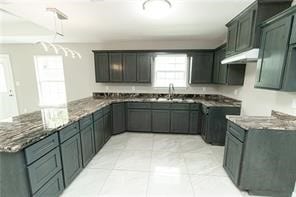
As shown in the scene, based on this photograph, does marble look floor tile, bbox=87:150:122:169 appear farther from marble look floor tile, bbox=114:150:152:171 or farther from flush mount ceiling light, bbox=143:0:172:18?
flush mount ceiling light, bbox=143:0:172:18

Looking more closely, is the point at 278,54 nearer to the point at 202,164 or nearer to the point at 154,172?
the point at 202,164

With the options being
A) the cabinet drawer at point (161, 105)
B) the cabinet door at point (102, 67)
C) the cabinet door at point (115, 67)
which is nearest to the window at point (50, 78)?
the cabinet door at point (102, 67)

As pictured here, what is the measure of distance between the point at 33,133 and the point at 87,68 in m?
3.46

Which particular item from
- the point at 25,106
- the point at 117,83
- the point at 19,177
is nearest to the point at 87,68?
the point at 117,83

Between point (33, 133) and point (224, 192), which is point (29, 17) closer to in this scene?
point (33, 133)

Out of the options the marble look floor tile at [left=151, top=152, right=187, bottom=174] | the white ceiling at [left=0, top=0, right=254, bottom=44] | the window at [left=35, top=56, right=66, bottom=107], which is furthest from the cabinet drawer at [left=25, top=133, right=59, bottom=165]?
the window at [left=35, top=56, right=66, bottom=107]

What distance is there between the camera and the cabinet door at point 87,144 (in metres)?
2.48

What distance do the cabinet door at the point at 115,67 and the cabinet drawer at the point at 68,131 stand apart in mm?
2311

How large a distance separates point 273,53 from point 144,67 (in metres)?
2.89

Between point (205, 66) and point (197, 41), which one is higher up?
point (197, 41)

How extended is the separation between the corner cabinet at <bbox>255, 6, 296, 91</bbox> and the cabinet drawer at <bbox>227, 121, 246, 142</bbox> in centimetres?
65

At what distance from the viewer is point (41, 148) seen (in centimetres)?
161

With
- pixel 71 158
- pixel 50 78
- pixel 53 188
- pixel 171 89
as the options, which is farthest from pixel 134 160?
pixel 50 78

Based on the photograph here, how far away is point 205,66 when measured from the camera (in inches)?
164
